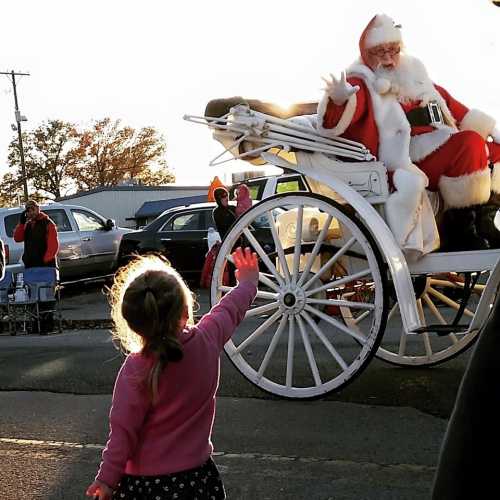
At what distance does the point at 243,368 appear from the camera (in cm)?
543

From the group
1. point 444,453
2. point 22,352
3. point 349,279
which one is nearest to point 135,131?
point 22,352

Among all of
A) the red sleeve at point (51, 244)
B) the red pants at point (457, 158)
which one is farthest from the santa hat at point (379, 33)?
the red sleeve at point (51, 244)

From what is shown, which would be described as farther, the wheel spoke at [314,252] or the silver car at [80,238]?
the silver car at [80,238]

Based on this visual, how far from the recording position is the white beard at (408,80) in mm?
5715

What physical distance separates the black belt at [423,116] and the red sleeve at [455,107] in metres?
0.29

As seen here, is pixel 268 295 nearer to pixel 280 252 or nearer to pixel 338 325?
pixel 280 252

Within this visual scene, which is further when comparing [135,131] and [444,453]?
[135,131]

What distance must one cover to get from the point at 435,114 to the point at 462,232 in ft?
2.96

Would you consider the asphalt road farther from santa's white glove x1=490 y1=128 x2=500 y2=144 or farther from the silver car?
the silver car

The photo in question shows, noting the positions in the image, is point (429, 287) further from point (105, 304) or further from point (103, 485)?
point (105, 304)

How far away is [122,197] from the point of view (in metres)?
47.0

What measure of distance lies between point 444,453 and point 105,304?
14167mm

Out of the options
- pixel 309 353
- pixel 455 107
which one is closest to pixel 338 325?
pixel 309 353

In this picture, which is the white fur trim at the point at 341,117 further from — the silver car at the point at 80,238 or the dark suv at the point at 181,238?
the silver car at the point at 80,238
